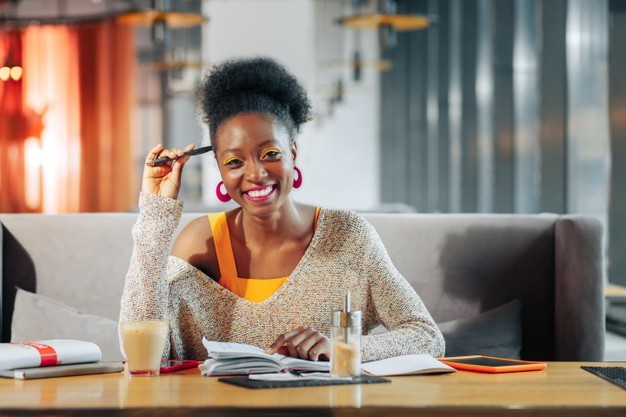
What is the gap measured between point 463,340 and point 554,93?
2.47m

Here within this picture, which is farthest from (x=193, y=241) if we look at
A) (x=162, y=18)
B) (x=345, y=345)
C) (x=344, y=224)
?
(x=162, y=18)

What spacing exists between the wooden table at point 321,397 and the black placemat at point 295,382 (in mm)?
23

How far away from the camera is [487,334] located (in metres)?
2.97

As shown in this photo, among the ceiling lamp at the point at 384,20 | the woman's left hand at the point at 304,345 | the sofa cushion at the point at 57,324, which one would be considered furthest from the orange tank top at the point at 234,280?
the ceiling lamp at the point at 384,20

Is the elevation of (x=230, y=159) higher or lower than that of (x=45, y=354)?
higher

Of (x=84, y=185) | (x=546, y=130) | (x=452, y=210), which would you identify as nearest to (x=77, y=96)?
(x=84, y=185)

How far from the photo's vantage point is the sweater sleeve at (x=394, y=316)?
85.0 inches

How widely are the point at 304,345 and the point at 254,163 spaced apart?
51 cm

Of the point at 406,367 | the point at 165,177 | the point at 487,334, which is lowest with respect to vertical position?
the point at 487,334

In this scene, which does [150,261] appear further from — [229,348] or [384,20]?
[384,20]

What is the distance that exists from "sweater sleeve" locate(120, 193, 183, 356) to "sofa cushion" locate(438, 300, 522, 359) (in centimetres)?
106

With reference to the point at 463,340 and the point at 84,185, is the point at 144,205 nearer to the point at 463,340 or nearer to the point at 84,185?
the point at 463,340

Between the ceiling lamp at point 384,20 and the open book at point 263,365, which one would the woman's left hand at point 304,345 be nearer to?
the open book at point 263,365

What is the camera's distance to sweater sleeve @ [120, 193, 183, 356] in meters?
2.22
